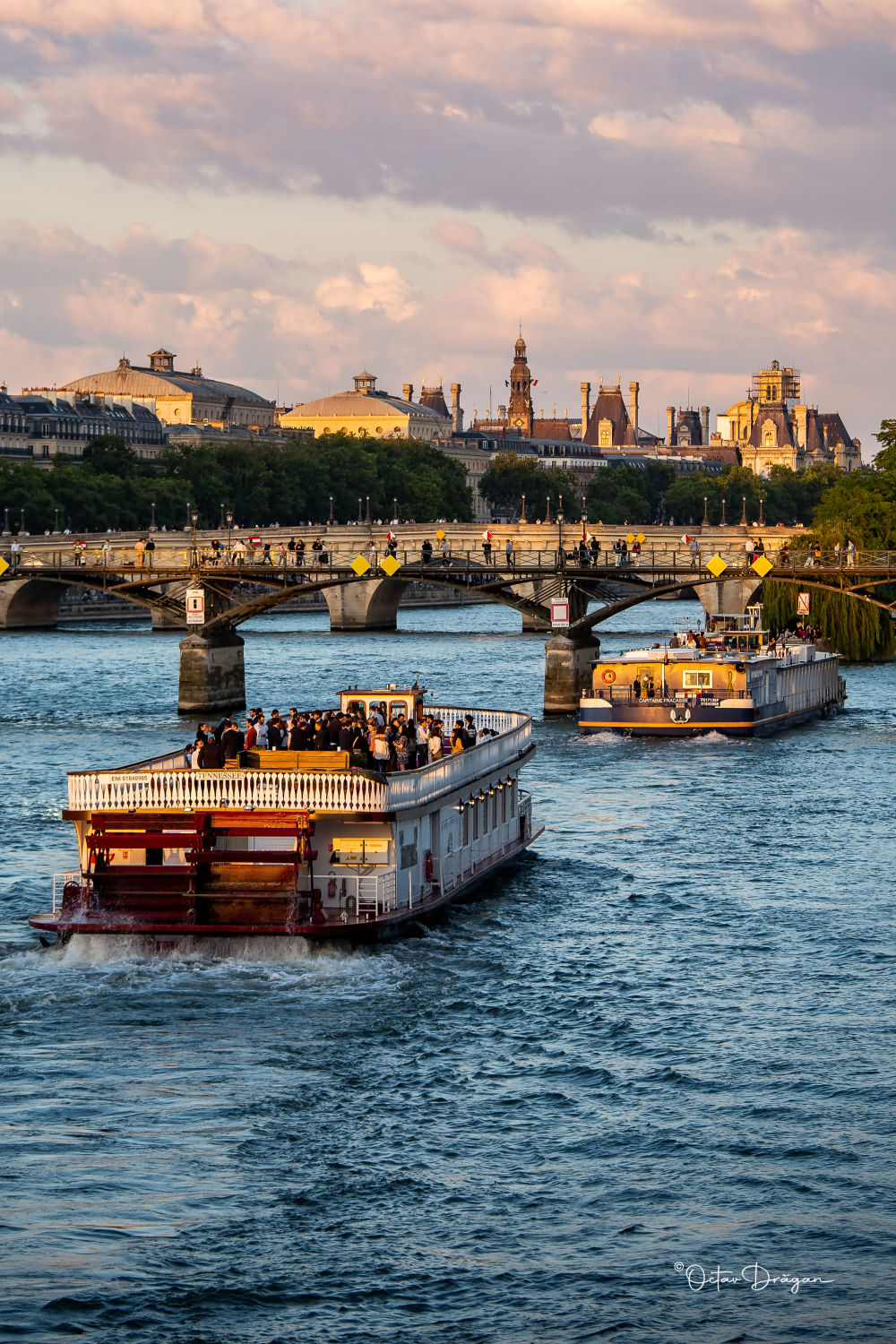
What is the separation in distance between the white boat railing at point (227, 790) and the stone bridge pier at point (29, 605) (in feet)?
339

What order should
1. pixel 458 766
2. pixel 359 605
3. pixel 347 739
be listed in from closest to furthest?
pixel 347 739 → pixel 458 766 → pixel 359 605

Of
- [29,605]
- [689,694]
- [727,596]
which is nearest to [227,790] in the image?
[689,694]

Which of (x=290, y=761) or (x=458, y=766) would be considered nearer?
(x=290, y=761)

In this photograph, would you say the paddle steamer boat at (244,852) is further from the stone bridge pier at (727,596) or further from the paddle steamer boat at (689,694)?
the stone bridge pier at (727,596)

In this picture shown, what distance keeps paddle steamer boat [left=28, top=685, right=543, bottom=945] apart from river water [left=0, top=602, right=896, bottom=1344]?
67 cm

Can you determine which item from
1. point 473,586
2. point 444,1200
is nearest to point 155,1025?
point 444,1200

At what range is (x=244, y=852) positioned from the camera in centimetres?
4103

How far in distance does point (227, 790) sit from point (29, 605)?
109194 millimetres

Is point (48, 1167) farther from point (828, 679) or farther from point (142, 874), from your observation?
point (828, 679)

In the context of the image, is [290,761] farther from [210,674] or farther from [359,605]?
[359,605]

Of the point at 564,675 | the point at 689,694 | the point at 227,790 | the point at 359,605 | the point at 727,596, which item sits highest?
the point at 727,596

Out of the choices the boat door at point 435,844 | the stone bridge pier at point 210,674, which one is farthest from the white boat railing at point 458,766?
the stone bridge pier at point 210,674

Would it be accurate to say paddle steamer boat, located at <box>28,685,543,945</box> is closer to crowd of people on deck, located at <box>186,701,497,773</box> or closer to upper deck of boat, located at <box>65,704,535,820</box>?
upper deck of boat, located at <box>65,704,535,820</box>

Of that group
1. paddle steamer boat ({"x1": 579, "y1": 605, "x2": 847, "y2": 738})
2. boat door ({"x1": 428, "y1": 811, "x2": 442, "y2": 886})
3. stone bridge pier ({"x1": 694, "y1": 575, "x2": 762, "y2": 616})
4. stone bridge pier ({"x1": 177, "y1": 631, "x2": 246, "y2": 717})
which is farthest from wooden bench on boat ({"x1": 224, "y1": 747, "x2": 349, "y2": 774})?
stone bridge pier ({"x1": 694, "y1": 575, "x2": 762, "y2": 616})
